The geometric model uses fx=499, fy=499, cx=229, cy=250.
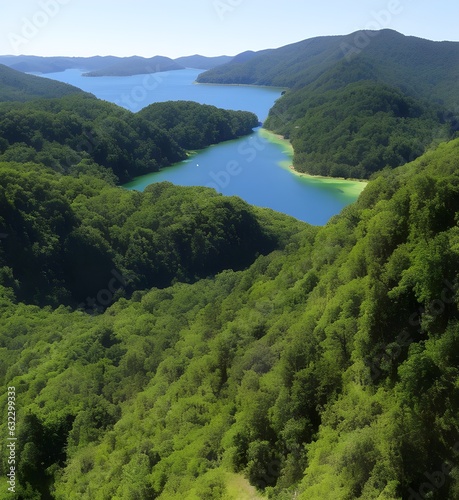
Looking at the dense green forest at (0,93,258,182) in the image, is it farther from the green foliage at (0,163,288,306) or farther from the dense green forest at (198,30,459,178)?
the dense green forest at (198,30,459,178)

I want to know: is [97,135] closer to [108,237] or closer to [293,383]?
[108,237]

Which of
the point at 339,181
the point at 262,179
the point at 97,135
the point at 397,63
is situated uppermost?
the point at 397,63

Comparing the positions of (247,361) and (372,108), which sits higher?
(372,108)

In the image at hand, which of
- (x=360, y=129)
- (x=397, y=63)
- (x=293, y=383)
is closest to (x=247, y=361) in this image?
(x=293, y=383)

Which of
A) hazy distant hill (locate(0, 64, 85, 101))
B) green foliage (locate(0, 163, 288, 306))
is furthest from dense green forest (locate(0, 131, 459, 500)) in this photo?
hazy distant hill (locate(0, 64, 85, 101))

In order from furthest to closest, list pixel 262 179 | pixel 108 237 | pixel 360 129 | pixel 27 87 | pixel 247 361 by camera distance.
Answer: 1. pixel 27 87
2. pixel 360 129
3. pixel 262 179
4. pixel 108 237
5. pixel 247 361

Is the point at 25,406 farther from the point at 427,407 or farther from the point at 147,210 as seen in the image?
the point at 147,210

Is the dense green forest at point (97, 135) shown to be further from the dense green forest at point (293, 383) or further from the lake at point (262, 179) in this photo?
the dense green forest at point (293, 383)
